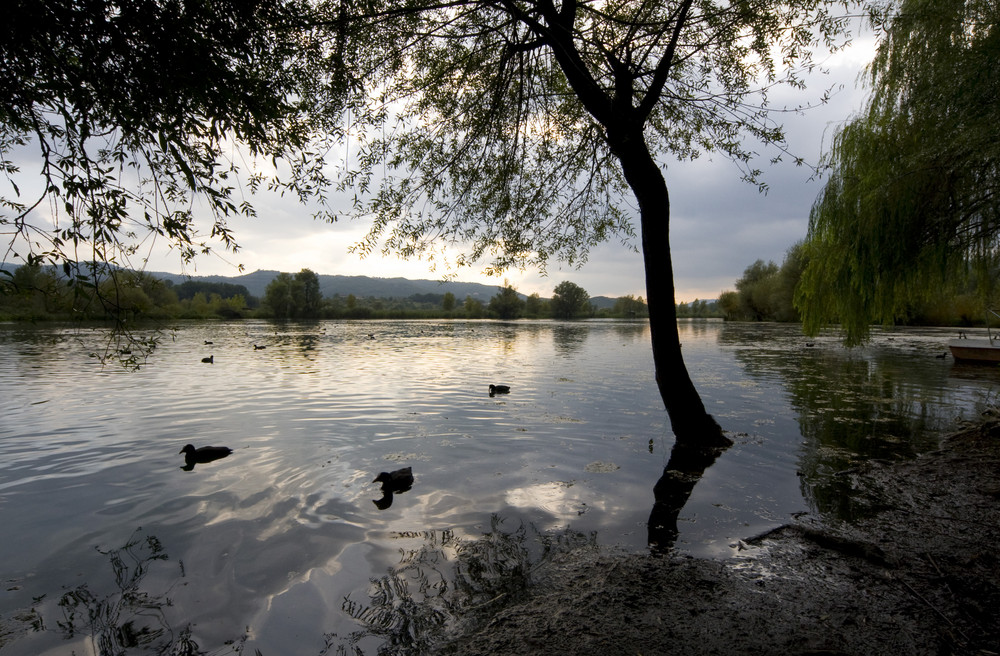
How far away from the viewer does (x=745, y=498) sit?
20.9ft

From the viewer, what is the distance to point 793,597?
371 cm

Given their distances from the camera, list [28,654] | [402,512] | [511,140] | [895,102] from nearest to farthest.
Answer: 1. [28,654]
2. [402,512]
3. [511,140]
4. [895,102]

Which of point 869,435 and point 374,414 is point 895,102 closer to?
point 869,435

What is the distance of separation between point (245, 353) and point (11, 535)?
24027 mm

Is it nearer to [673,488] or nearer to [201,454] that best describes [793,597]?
[673,488]

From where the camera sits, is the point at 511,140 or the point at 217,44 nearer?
the point at 217,44

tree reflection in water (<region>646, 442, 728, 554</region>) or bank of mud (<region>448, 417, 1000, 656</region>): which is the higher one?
bank of mud (<region>448, 417, 1000, 656</region>)

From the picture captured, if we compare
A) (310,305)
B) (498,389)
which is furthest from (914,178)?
(310,305)

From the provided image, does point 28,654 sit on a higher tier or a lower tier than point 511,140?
lower

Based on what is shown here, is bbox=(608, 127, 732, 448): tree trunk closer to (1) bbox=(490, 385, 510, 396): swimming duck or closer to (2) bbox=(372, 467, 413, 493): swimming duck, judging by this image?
(2) bbox=(372, 467, 413, 493): swimming duck

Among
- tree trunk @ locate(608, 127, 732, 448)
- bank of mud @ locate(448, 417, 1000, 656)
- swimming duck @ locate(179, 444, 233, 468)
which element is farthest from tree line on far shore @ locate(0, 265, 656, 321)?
bank of mud @ locate(448, 417, 1000, 656)

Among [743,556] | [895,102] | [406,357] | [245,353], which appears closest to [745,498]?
[743,556]

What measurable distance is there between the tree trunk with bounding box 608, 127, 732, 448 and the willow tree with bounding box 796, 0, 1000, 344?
4.85m

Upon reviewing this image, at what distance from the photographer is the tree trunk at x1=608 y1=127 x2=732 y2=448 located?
8016mm
